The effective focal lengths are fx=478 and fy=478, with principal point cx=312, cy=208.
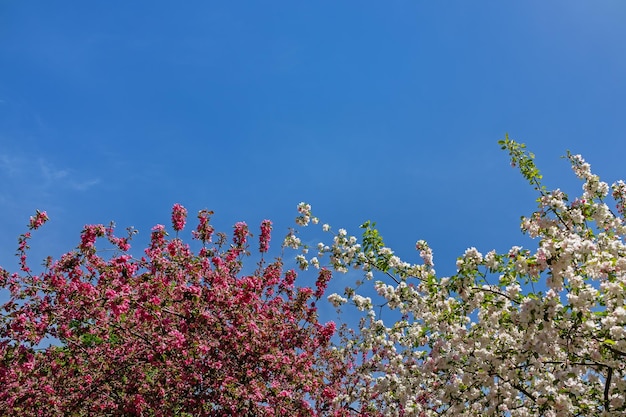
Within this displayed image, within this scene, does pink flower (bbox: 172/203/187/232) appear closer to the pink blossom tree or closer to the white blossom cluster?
the pink blossom tree

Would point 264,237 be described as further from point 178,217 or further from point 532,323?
point 532,323

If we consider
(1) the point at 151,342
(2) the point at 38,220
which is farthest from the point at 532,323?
(2) the point at 38,220

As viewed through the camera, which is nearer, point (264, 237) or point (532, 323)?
point (532, 323)

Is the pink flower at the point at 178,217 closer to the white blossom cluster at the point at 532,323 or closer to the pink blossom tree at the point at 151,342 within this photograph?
the pink blossom tree at the point at 151,342

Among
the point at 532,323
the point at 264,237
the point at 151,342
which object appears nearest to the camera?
the point at 532,323

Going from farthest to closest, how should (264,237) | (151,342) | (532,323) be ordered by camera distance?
(264,237), (151,342), (532,323)

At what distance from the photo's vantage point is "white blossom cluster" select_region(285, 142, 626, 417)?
616 centimetres

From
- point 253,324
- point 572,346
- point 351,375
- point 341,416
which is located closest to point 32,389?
point 253,324

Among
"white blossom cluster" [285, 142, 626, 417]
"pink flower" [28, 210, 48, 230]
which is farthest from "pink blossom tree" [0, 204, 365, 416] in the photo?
"white blossom cluster" [285, 142, 626, 417]

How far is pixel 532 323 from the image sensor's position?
627 centimetres

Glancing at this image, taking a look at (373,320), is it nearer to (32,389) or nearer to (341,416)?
(341,416)

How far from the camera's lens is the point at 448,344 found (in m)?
8.30

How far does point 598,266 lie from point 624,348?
1.14 meters

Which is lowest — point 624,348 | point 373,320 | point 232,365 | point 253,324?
point 624,348
